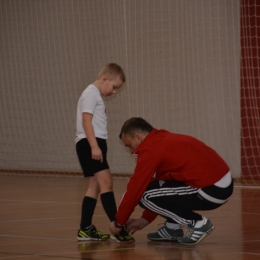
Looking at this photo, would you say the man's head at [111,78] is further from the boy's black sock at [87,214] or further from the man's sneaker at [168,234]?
the man's sneaker at [168,234]

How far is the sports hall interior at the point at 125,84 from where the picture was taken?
29.4 feet

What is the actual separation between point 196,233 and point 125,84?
5.74 metres

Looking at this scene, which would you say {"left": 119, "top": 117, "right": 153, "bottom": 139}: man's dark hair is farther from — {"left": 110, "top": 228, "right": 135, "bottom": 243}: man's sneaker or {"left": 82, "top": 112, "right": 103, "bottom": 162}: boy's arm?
{"left": 110, "top": 228, "right": 135, "bottom": 243}: man's sneaker

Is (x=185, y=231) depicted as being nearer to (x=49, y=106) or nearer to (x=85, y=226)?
(x=85, y=226)

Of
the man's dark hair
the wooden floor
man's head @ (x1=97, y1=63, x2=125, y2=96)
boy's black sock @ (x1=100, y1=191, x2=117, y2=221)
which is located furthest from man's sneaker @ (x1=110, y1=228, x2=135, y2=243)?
man's head @ (x1=97, y1=63, x2=125, y2=96)

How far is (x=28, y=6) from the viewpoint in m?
10.7

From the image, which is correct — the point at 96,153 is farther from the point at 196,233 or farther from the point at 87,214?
the point at 196,233

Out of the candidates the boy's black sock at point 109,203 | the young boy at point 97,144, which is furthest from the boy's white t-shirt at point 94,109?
the boy's black sock at point 109,203

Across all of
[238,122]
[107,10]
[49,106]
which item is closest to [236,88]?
[238,122]

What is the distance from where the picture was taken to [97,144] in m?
4.25

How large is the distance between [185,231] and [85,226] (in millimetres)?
626

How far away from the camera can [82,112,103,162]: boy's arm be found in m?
4.17

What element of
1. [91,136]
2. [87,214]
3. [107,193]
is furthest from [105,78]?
[87,214]

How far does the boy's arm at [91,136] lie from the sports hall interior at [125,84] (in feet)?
7.20
